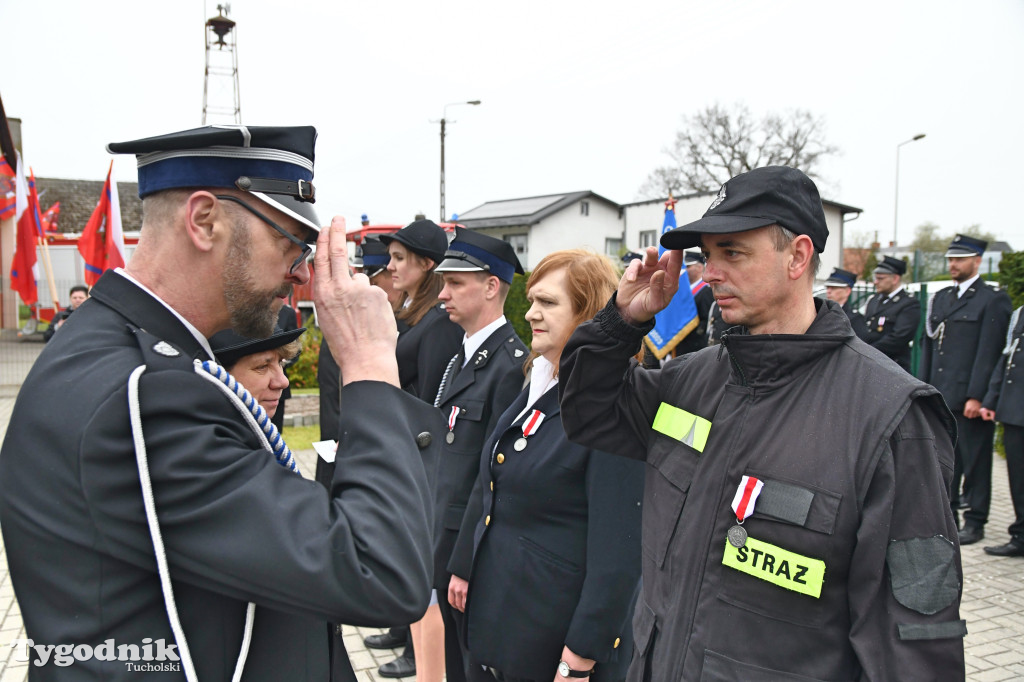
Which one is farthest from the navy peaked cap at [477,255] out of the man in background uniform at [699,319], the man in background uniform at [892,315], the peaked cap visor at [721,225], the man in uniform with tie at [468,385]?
the man in background uniform at [892,315]

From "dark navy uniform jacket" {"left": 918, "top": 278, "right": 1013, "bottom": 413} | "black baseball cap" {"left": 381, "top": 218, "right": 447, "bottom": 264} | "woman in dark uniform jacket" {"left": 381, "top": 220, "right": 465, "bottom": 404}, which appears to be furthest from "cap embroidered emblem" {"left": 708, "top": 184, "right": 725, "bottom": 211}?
"dark navy uniform jacket" {"left": 918, "top": 278, "right": 1013, "bottom": 413}

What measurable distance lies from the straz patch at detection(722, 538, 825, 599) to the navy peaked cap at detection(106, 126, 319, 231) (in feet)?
4.20

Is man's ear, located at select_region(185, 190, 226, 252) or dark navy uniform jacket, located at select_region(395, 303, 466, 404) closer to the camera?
man's ear, located at select_region(185, 190, 226, 252)

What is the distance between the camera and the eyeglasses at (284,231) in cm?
136

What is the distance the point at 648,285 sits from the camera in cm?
214

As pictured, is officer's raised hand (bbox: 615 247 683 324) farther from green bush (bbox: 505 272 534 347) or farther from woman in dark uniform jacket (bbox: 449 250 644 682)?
green bush (bbox: 505 272 534 347)

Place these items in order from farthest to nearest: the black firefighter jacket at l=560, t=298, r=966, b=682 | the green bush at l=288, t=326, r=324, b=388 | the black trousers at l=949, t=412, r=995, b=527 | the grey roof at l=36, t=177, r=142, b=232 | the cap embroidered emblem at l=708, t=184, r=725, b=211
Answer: the grey roof at l=36, t=177, r=142, b=232 < the green bush at l=288, t=326, r=324, b=388 < the black trousers at l=949, t=412, r=995, b=527 < the cap embroidered emblem at l=708, t=184, r=725, b=211 < the black firefighter jacket at l=560, t=298, r=966, b=682

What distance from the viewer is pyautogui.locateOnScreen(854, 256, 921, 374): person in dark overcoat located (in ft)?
28.0

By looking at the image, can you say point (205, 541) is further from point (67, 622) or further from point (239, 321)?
point (239, 321)

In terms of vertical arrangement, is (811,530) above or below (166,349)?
below

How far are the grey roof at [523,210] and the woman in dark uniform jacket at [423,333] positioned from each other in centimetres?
3591

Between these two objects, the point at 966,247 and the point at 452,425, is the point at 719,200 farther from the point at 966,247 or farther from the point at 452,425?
the point at 966,247

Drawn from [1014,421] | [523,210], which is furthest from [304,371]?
[523,210]

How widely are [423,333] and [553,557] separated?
1969 mm
